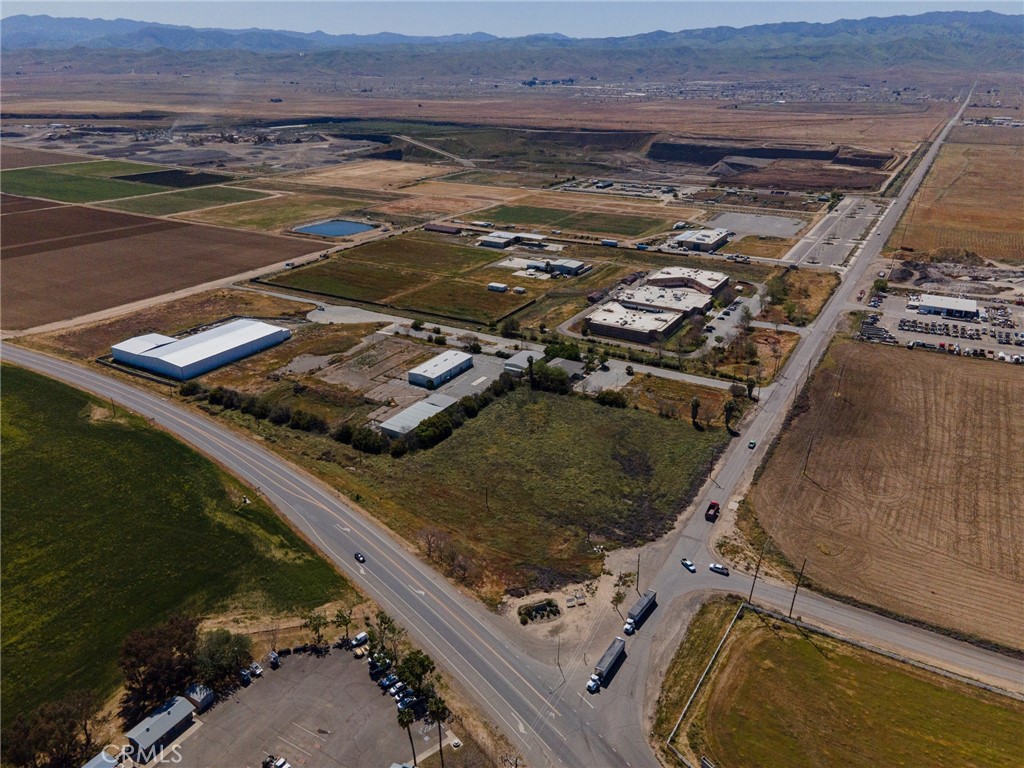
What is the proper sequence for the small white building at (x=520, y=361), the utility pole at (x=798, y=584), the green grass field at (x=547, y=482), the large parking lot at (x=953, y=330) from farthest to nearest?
1. the large parking lot at (x=953, y=330)
2. the small white building at (x=520, y=361)
3. the green grass field at (x=547, y=482)
4. the utility pole at (x=798, y=584)

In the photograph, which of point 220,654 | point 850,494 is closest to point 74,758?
point 220,654

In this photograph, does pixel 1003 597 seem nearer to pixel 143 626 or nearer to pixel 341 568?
pixel 341 568

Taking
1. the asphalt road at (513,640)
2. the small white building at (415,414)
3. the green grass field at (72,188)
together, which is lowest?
the asphalt road at (513,640)

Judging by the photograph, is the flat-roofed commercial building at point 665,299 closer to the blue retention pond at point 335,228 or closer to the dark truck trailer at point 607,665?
the dark truck trailer at point 607,665

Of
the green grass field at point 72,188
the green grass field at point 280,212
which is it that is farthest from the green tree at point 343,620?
the green grass field at point 72,188

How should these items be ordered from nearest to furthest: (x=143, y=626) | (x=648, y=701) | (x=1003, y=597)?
(x=648, y=701)
(x=143, y=626)
(x=1003, y=597)

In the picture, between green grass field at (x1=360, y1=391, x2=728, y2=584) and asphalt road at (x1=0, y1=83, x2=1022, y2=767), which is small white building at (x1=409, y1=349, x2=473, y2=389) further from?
asphalt road at (x1=0, y1=83, x2=1022, y2=767)

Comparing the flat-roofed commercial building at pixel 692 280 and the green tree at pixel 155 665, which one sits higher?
the flat-roofed commercial building at pixel 692 280
